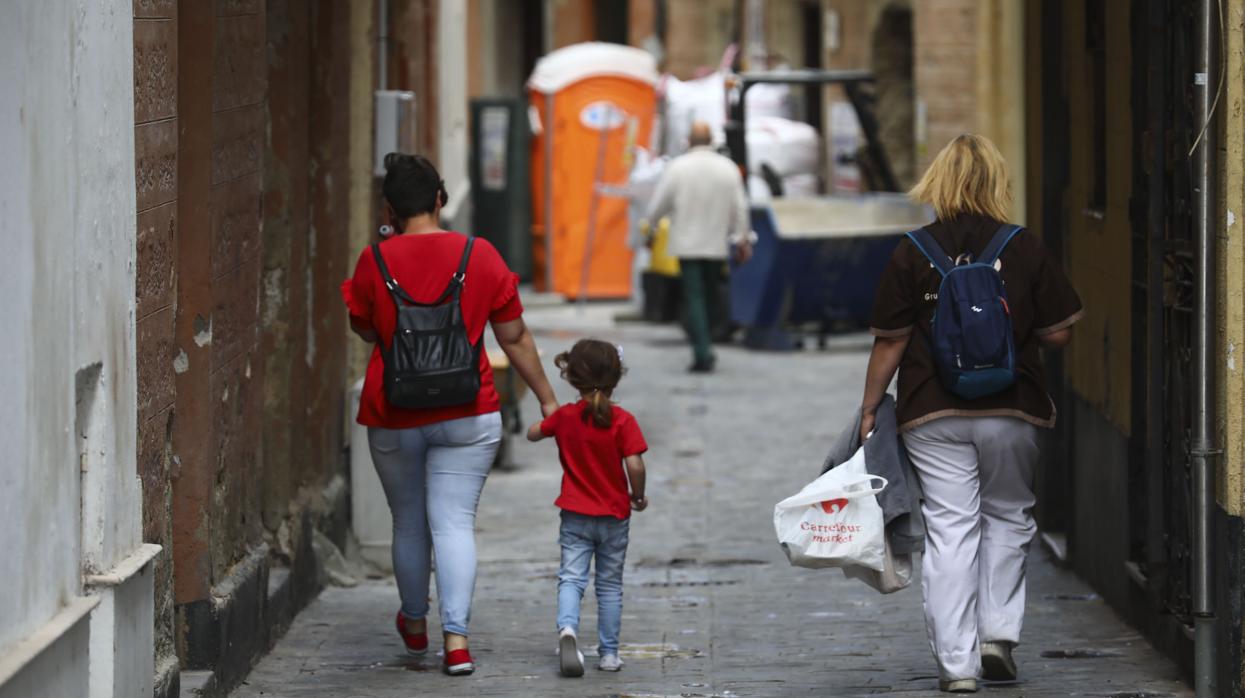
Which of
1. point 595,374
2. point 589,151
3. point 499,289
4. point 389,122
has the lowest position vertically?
point 595,374

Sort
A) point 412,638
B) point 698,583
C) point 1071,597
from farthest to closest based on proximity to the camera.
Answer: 1. point 698,583
2. point 1071,597
3. point 412,638

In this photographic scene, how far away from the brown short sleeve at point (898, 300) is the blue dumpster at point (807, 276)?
10.6 meters

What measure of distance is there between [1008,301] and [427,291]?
1.72 meters

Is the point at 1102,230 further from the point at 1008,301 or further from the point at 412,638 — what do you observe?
the point at 412,638

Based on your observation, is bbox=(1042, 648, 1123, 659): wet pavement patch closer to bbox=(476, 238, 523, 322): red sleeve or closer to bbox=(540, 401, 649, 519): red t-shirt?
bbox=(540, 401, 649, 519): red t-shirt

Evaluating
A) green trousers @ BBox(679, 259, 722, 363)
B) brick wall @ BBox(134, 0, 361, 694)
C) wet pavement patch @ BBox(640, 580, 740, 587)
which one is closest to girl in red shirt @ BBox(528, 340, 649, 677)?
brick wall @ BBox(134, 0, 361, 694)

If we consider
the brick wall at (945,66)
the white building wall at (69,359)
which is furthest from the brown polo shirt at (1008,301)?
the brick wall at (945,66)

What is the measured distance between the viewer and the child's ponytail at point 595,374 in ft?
22.7

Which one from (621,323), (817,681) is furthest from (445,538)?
(621,323)

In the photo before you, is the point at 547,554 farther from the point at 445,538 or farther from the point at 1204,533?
the point at 1204,533

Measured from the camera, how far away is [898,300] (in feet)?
21.7

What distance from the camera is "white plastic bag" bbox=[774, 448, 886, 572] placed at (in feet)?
Answer: 21.5

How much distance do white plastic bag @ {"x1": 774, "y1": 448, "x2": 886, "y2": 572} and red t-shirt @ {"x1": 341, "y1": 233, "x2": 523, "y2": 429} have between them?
41.2 inches

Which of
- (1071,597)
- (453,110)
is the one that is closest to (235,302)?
(1071,597)
